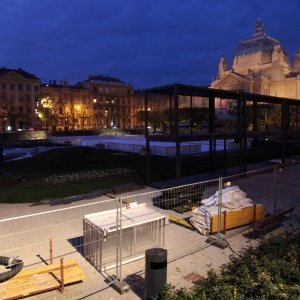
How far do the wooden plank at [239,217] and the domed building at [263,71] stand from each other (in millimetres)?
114036

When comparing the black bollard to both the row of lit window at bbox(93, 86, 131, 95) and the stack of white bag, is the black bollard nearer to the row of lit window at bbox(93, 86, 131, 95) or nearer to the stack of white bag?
the stack of white bag

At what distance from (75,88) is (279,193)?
126 m

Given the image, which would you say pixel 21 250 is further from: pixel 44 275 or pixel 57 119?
pixel 57 119

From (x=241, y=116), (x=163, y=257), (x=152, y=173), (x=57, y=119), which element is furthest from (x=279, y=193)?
(x=57, y=119)

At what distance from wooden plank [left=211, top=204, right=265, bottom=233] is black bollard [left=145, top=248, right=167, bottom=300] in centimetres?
436

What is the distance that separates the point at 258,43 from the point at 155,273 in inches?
5880

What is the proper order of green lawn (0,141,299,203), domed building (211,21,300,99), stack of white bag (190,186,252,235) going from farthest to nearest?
domed building (211,21,300,99) < green lawn (0,141,299,203) < stack of white bag (190,186,252,235)

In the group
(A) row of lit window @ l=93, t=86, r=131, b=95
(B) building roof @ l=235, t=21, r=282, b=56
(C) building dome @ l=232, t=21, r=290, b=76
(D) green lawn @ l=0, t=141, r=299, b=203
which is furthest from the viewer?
(A) row of lit window @ l=93, t=86, r=131, b=95

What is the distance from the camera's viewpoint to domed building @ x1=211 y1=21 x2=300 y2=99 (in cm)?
12534

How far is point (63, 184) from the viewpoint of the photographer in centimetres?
2036

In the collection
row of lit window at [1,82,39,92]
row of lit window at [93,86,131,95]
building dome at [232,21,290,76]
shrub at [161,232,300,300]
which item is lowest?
shrub at [161,232,300,300]

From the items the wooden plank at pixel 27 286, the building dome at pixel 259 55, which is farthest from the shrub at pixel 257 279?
the building dome at pixel 259 55

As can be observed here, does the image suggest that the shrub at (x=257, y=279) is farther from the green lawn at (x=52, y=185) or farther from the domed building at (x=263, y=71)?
the domed building at (x=263, y=71)

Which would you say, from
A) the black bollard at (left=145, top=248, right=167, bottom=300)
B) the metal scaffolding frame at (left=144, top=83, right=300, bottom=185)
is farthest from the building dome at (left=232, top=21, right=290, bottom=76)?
the black bollard at (left=145, top=248, right=167, bottom=300)
